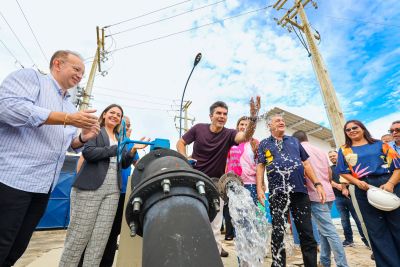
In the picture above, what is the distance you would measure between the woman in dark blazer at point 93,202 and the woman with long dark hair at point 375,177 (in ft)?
8.95

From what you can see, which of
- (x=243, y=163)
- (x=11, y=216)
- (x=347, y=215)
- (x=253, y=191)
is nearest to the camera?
(x=11, y=216)

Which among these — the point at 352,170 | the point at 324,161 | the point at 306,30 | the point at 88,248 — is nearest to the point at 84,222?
the point at 88,248

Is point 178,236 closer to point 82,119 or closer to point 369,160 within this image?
point 82,119

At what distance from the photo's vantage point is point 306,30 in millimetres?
8578

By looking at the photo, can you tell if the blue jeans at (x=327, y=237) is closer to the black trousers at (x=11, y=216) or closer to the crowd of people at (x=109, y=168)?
the crowd of people at (x=109, y=168)

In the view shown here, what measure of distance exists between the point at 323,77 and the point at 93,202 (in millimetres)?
7873

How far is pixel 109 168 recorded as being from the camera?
2270mm

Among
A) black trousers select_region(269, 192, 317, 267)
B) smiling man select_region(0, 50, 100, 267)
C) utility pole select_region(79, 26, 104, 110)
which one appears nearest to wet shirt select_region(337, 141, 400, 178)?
black trousers select_region(269, 192, 317, 267)

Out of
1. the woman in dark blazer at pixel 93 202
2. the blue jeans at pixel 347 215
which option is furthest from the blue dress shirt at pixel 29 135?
the blue jeans at pixel 347 215

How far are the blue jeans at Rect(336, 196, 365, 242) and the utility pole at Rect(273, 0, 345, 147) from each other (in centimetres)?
218

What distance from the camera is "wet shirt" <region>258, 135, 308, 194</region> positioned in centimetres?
278

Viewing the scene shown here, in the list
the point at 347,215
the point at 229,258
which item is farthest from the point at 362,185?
the point at 347,215

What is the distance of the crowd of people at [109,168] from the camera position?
145cm

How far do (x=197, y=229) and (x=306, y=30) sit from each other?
32.0 feet
